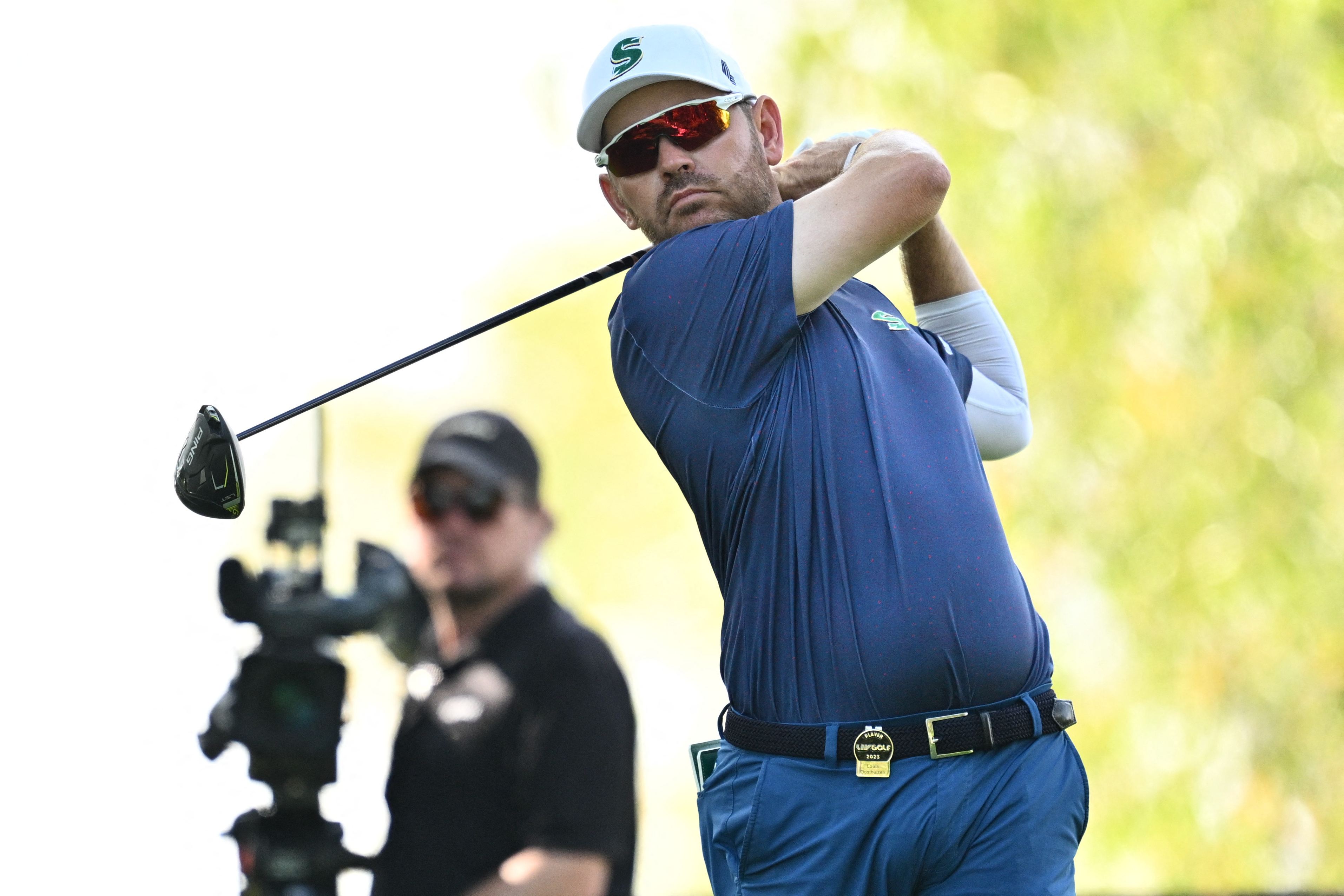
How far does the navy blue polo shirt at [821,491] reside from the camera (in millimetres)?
2031

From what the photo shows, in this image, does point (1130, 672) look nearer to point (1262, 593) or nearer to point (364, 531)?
point (1262, 593)

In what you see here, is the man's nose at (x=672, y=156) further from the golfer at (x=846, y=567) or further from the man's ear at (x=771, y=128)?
the man's ear at (x=771, y=128)

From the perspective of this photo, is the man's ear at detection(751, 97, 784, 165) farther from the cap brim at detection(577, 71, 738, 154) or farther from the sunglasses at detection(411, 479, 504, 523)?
the sunglasses at detection(411, 479, 504, 523)

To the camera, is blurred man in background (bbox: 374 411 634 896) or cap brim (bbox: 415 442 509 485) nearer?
blurred man in background (bbox: 374 411 634 896)

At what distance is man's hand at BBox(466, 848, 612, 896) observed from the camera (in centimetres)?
360

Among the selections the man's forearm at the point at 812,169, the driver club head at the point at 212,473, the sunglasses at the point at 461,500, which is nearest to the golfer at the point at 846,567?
the man's forearm at the point at 812,169

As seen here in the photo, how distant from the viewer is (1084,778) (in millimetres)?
2166

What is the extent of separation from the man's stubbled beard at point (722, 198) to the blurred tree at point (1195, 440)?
4.99 meters

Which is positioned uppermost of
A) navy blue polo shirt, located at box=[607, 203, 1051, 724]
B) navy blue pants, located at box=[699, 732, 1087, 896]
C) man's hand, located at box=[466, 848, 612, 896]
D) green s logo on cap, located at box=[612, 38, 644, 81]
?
green s logo on cap, located at box=[612, 38, 644, 81]

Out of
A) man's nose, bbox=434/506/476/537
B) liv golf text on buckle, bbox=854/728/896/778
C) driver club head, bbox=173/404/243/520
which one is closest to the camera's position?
liv golf text on buckle, bbox=854/728/896/778

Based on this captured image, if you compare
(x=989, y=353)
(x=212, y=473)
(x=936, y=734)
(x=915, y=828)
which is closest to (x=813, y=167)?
(x=989, y=353)

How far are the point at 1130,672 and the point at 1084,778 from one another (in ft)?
17.8

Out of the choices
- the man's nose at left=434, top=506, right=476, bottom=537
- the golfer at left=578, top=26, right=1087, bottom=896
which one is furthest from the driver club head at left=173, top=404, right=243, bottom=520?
the man's nose at left=434, top=506, right=476, bottom=537

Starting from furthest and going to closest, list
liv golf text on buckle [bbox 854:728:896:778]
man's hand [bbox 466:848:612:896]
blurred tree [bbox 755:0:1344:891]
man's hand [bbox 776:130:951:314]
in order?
blurred tree [bbox 755:0:1344:891] → man's hand [bbox 466:848:612:896] → man's hand [bbox 776:130:951:314] → liv golf text on buckle [bbox 854:728:896:778]
